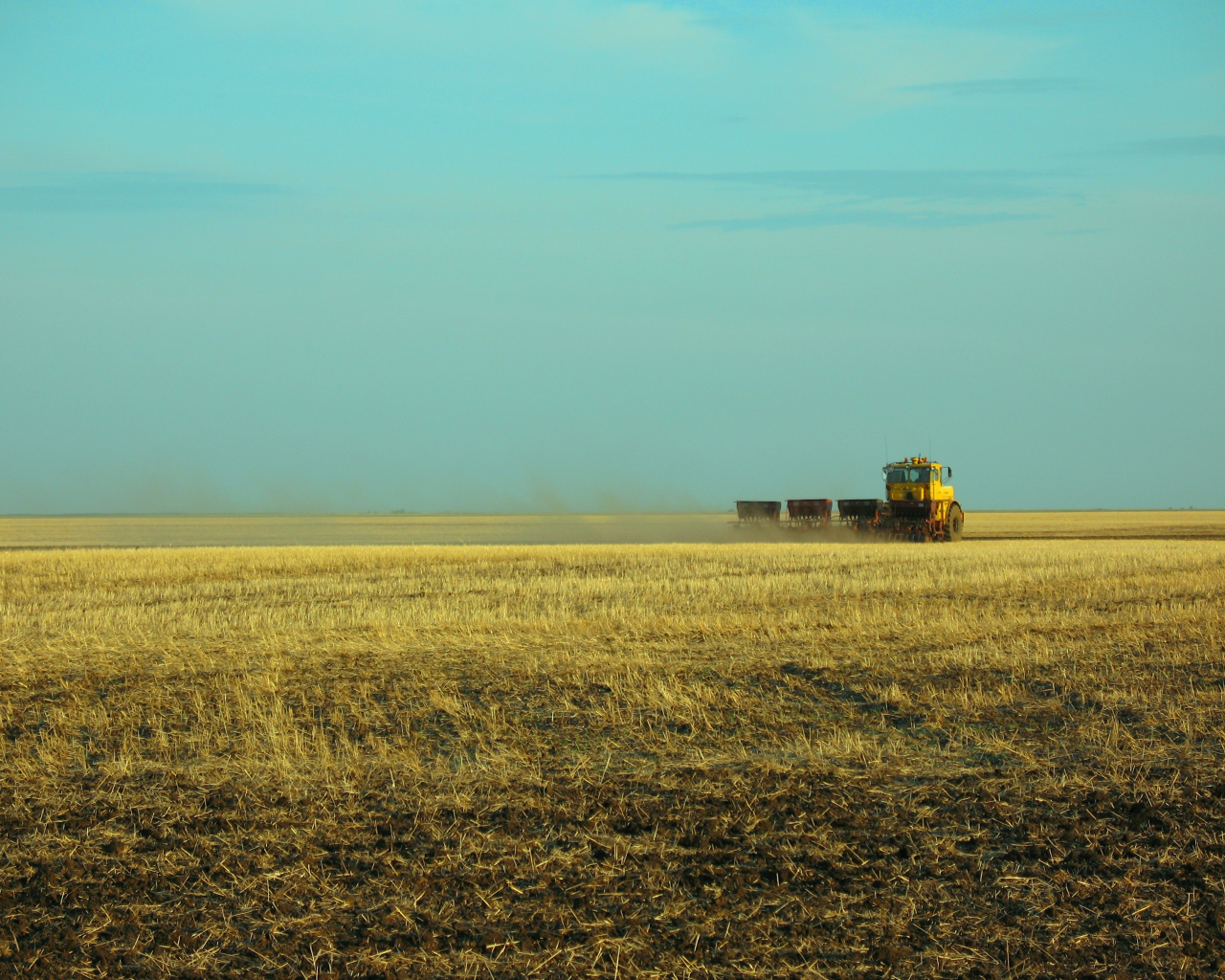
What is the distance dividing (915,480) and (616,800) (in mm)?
43046

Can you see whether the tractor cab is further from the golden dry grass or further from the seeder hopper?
the golden dry grass

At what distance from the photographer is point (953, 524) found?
168ft

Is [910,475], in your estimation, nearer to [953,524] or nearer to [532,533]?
[953,524]

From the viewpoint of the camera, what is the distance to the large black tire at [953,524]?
1979 inches

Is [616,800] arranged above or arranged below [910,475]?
below

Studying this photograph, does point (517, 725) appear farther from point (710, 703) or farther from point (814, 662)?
point (814, 662)

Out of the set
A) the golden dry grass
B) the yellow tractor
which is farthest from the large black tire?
the golden dry grass

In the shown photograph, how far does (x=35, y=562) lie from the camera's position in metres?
35.2

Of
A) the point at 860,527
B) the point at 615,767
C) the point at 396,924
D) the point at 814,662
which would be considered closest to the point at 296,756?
the point at 615,767

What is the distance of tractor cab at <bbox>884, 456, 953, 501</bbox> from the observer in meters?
48.7

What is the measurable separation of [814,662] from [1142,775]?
508cm

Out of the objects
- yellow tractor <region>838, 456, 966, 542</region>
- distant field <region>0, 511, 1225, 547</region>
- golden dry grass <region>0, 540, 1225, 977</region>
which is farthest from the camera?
distant field <region>0, 511, 1225, 547</region>

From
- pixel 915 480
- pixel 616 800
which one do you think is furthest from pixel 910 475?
pixel 616 800

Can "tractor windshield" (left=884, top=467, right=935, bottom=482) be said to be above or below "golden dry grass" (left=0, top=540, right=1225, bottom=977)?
above
